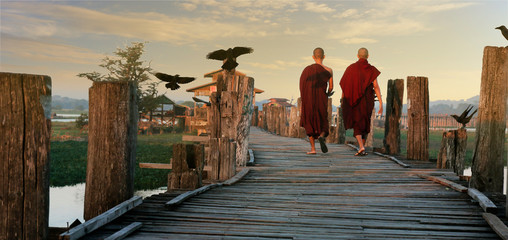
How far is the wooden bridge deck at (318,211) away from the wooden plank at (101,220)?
0.17 ft

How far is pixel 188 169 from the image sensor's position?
4.86 metres

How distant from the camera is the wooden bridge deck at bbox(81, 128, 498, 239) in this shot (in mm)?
3361

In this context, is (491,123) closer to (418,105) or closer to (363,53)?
(418,105)

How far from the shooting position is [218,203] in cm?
430

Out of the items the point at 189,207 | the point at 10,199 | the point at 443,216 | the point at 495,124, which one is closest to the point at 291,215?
the point at 189,207

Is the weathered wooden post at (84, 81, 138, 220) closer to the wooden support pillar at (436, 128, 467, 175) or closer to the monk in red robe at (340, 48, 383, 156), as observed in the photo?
the wooden support pillar at (436, 128, 467, 175)

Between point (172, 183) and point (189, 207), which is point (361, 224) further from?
point (172, 183)

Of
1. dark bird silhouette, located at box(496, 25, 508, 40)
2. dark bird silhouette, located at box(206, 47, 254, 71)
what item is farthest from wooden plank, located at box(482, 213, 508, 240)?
dark bird silhouette, located at box(206, 47, 254, 71)

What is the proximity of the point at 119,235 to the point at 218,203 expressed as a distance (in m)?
1.28

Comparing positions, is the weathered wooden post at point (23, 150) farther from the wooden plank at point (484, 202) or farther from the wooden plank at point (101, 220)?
the wooden plank at point (484, 202)

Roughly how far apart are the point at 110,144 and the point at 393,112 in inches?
227

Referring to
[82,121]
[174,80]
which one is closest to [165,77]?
[174,80]

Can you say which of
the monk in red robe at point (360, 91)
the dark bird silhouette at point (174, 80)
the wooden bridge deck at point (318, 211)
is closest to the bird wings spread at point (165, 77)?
the dark bird silhouette at point (174, 80)

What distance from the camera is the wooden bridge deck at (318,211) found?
132 inches
